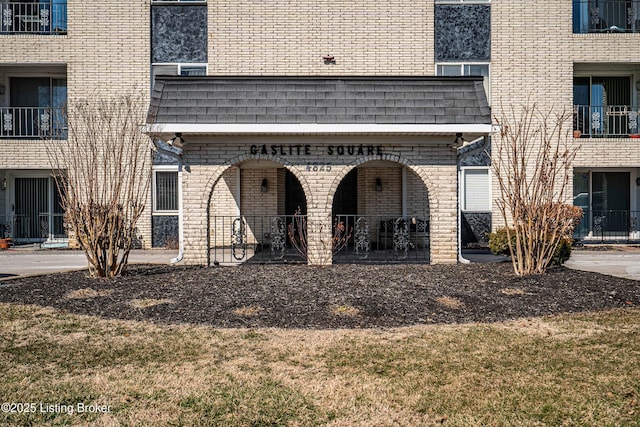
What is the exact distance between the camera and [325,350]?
574cm

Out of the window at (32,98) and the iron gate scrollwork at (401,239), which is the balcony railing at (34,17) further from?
the iron gate scrollwork at (401,239)

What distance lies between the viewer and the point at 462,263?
11.9 meters

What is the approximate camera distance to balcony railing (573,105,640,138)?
706 inches

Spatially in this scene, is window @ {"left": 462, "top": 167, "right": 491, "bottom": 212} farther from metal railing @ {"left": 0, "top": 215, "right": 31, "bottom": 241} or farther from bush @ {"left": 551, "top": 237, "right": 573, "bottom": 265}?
metal railing @ {"left": 0, "top": 215, "right": 31, "bottom": 241}

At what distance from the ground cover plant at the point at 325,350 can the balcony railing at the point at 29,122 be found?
9314 millimetres

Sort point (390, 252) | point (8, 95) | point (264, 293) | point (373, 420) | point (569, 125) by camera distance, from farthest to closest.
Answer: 1. point (8, 95)
2. point (569, 125)
3. point (390, 252)
4. point (264, 293)
5. point (373, 420)

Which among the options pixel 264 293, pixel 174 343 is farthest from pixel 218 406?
pixel 264 293

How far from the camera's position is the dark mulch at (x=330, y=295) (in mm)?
7230

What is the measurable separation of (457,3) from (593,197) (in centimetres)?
846

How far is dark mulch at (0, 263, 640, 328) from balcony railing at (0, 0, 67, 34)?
11470 mm

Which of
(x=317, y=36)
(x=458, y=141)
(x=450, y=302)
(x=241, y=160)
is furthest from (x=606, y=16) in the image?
(x=450, y=302)

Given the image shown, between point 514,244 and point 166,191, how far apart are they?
11.0 meters

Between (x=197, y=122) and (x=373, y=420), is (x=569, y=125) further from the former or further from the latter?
(x=373, y=420)

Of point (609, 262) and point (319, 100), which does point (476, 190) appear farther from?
point (319, 100)
